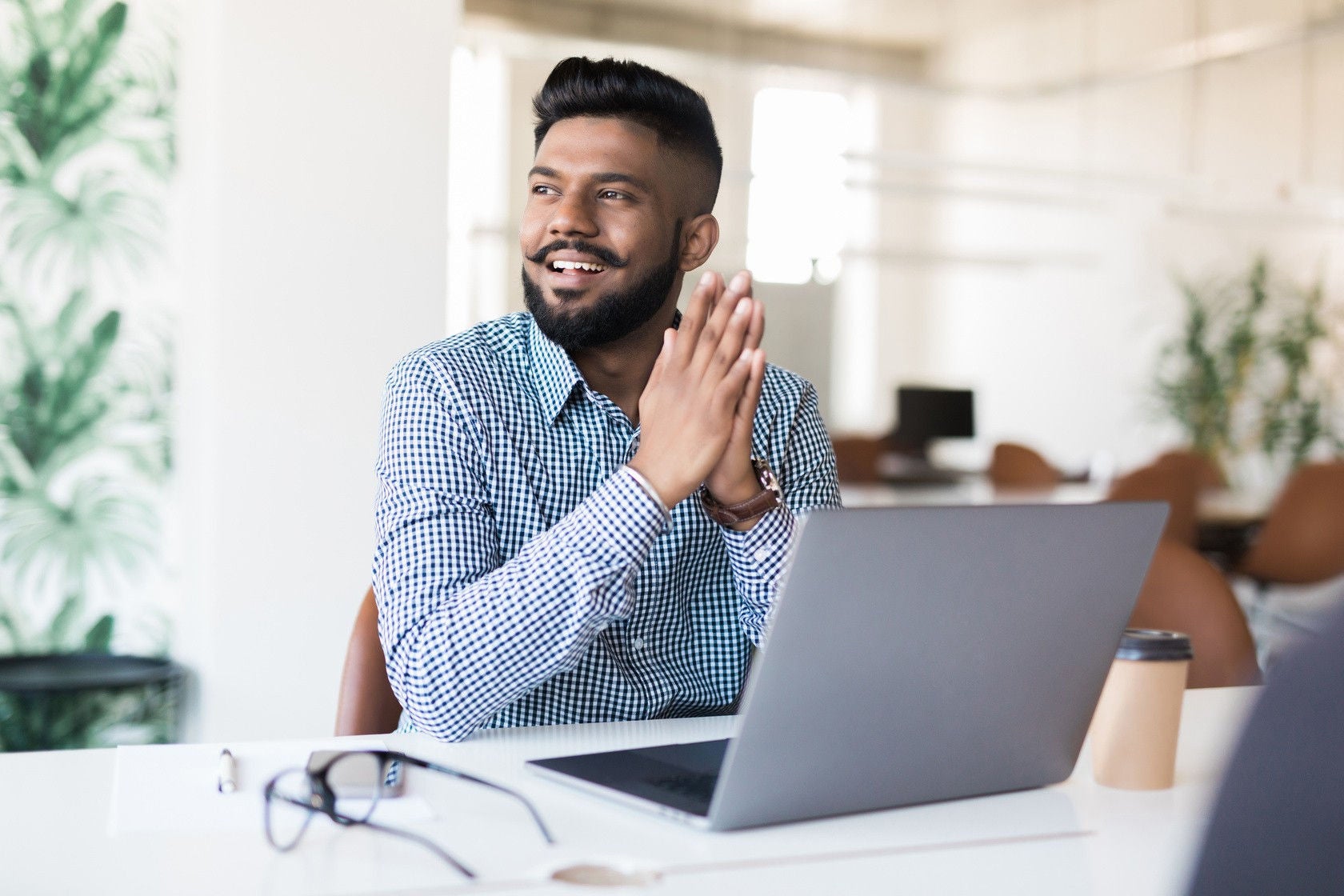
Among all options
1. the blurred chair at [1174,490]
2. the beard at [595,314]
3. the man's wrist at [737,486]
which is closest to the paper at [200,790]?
the man's wrist at [737,486]

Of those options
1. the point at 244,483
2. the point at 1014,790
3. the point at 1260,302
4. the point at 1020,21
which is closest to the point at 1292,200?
the point at 1260,302

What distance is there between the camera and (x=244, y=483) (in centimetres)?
272

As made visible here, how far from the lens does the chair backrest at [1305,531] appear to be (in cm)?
549

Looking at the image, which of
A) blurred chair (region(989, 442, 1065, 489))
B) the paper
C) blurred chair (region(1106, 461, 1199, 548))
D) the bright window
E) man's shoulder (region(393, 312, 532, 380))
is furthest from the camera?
the bright window

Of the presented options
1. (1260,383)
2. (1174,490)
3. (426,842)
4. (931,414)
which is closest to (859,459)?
(931,414)

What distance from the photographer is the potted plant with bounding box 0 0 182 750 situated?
277 cm

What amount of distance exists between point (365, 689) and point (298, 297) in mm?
1326

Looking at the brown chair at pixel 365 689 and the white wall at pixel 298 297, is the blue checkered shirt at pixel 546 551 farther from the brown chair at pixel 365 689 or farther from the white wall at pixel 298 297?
the white wall at pixel 298 297

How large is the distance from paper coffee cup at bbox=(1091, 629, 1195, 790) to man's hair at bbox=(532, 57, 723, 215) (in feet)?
2.98

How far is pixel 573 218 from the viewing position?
1657 millimetres

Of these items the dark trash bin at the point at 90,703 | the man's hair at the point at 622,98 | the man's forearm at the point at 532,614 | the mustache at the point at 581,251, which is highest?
the man's hair at the point at 622,98

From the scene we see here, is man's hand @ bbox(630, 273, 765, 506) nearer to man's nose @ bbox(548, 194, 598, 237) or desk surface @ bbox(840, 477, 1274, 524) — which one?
man's nose @ bbox(548, 194, 598, 237)

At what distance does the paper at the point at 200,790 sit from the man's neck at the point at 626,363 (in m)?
0.61

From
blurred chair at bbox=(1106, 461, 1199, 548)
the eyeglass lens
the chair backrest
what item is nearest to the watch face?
the eyeglass lens
